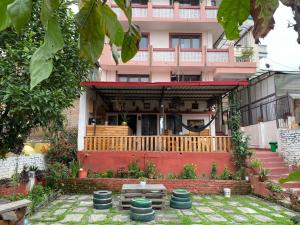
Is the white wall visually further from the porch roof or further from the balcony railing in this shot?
the balcony railing

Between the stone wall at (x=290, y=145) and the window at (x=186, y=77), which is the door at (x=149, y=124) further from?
the stone wall at (x=290, y=145)

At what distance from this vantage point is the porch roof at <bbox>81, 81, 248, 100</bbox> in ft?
34.1

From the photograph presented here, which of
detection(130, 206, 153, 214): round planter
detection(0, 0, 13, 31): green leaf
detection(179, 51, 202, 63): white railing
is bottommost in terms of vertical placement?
detection(130, 206, 153, 214): round planter

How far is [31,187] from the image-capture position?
8266mm

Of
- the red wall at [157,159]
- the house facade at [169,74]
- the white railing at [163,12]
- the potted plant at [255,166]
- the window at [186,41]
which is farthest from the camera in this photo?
the window at [186,41]

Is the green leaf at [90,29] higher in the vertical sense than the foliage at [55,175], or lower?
higher

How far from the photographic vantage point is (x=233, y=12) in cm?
47

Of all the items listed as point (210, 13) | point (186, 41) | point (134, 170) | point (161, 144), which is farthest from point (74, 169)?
point (210, 13)

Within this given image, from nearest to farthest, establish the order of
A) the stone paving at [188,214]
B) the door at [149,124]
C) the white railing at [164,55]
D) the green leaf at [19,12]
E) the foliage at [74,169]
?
1. the green leaf at [19,12]
2. the stone paving at [188,214]
3. the foliage at [74,169]
4. the door at [149,124]
5. the white railing at [164,55]

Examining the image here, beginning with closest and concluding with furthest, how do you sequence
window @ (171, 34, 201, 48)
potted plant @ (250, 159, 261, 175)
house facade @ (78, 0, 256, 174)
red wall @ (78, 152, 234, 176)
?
1. potted plant @ (250, 159, 261, 175)
2. red wall @ (78, 152, 234, 176)
3. house facade @ (78, 0, 256, 174)
4. window @ (171, 34, 201, 48)

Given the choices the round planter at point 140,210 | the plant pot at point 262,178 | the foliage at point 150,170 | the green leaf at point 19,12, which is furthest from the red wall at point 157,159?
the green leaf at point 19,12

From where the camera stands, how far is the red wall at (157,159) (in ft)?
33.6

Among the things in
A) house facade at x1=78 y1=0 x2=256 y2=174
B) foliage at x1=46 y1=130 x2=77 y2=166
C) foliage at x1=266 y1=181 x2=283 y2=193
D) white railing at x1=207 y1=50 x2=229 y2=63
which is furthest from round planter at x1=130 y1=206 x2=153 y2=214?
white railing at x1=207 y1=50 x2=229 y2=63

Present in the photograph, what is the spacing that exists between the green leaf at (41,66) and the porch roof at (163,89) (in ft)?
32.0
